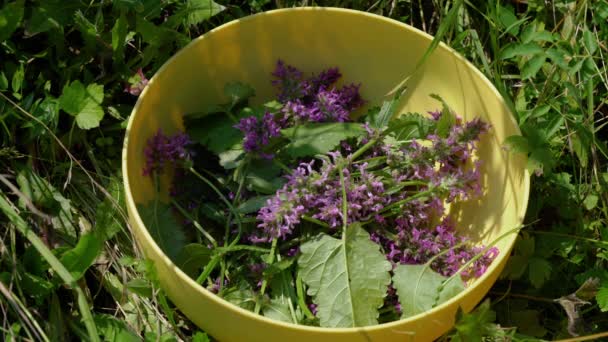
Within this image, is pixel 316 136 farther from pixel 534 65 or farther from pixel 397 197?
pixel 534 65

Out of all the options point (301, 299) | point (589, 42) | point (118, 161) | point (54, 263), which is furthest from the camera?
point (118, 161)

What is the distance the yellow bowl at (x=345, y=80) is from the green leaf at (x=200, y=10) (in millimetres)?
44

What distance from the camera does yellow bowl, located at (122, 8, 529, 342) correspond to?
118 cm

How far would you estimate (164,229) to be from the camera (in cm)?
127

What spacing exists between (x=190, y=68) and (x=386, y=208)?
16.9 inches

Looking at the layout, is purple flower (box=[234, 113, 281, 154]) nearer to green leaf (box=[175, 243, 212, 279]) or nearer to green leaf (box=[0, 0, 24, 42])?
green leaf (box=[175, 243, 212, 279])

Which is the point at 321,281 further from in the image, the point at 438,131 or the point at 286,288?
the point at 438,131

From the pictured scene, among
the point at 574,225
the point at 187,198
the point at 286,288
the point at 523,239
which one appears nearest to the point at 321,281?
the point at 286,288

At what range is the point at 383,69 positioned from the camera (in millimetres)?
1474

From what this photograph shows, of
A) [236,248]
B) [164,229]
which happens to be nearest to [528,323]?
[236,248]

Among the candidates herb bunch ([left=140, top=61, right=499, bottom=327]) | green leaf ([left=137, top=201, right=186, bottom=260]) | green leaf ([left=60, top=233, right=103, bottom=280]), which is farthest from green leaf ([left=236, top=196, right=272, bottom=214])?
green leaf ([left=60, top=233, right=103, bottom=280])

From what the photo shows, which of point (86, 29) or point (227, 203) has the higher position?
point (86, 29)

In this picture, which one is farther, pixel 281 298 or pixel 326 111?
pixel 326 111

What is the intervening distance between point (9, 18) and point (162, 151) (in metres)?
0.33
